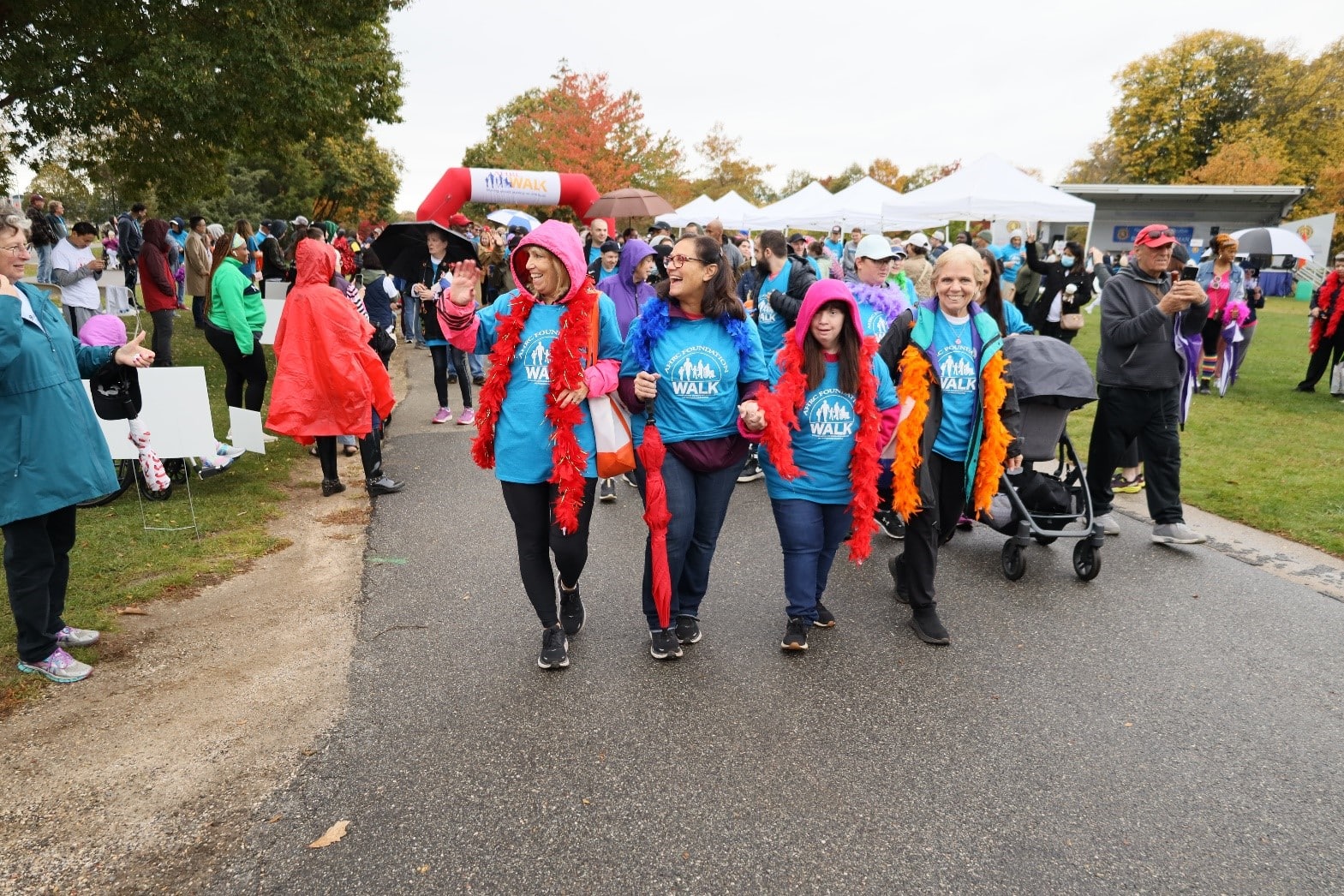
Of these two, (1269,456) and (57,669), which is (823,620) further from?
(1269,456)

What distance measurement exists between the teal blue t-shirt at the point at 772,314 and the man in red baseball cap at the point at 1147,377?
7.61 feet

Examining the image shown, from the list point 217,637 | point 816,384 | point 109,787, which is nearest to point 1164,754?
point 816,384

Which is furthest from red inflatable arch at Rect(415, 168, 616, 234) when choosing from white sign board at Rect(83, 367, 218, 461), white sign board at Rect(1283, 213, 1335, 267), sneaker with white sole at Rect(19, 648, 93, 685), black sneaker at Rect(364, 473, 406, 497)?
white sign board at Rect(1283, 213, 1335, 267)

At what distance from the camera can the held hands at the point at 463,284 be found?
358 centimetres

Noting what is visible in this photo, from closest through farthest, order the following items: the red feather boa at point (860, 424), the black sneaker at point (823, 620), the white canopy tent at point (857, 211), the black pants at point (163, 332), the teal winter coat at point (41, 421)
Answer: the teal winter coat at point (41, 421), the red feather boa at point (860, 424), the black sneaker at point (823, 620), the black pants at point (163, 332), the white canopy tent at point (857, 211)

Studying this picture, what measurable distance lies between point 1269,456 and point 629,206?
9.81 m

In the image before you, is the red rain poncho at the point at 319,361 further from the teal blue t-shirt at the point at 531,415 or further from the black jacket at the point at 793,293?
the black jacket at the point at 793,293

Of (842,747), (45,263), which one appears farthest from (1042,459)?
(45,263)

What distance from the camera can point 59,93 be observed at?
11117mm

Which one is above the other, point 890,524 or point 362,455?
point 362,455

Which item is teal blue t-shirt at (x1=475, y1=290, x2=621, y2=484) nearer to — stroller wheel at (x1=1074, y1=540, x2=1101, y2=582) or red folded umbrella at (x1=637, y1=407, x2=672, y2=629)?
red folded umbrella at (x1=637, y1=407, x2=672, y2=629)

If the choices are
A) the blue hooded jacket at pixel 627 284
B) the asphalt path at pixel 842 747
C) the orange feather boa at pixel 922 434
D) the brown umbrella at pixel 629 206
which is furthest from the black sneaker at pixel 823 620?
the brown umbrella at pixel 629 206

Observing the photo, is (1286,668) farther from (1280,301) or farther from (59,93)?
(1280,301)

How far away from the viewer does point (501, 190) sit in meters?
23.5
